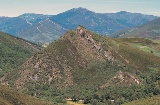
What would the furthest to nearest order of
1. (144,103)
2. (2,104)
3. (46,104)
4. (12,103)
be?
(144,103) < (46,104) < (12,103) < (2,104)

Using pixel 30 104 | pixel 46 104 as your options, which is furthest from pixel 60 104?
pixel 30 104

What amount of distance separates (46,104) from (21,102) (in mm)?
19672

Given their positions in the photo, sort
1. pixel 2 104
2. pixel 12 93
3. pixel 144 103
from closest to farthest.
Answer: pixel 2 104, pixel 12 93, pixel 144 103

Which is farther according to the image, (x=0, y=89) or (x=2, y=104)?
(x=0, y=89)

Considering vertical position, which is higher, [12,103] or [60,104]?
[12,103]

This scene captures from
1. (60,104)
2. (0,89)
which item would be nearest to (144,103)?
(60,104)

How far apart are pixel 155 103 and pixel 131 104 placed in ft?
50.7

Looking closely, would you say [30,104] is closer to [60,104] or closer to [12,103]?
[12,103]

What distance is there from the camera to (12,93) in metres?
164

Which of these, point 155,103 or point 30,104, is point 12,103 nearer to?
point 30,104

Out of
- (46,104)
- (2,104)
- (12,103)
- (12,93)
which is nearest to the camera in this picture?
(2,104)

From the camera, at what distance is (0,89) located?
6393 inches

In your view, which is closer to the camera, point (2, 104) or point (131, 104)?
point (2, 104)

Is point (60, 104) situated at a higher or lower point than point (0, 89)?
lower
